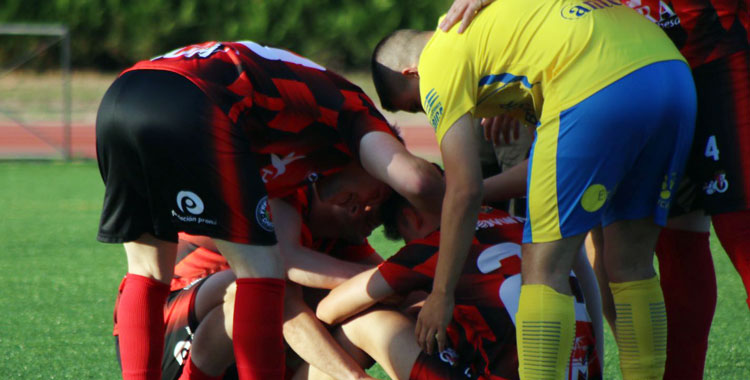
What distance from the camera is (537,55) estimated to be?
7.47 feet

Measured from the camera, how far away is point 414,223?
287 centimetres

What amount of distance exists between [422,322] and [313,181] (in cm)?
79

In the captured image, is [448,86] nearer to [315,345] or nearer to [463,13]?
[463,13]

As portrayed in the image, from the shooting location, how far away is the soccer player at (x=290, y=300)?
8.69 feet

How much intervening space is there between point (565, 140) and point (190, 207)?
99cm

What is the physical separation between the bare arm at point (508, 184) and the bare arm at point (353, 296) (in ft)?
1.39

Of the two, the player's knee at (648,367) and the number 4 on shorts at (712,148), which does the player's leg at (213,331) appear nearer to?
the player's knee at (648,367)

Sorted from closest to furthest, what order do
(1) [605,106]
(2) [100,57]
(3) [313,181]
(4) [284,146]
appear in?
(1) [605,106] → (4) [284,146] → (3) [313,181] → (2) [100,57]

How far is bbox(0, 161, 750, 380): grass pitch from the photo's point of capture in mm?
3350

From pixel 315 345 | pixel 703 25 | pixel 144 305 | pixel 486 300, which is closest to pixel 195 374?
pixel 144 305

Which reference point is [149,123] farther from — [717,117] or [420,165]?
[717,117]

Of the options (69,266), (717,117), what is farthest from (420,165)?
(69,266)

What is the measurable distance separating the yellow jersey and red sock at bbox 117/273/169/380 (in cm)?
96

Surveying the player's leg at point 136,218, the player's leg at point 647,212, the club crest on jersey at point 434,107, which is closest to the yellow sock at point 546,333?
the player's leg at point 647,212
